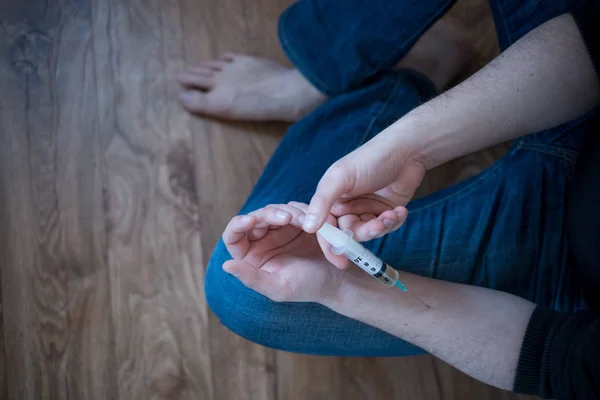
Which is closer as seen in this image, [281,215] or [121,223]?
[281,215]

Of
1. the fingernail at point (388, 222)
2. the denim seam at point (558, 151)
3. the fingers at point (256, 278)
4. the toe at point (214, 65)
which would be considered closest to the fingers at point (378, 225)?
the fingernail at point (388, 222)

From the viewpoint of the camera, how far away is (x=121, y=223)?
3.43ft

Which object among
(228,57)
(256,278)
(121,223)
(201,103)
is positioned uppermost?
(228,57)

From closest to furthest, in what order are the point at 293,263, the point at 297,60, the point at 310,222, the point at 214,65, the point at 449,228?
the point at 310,222 < the point at 293,263 < the point at 449,228 < the point at 297,60 < the point at 214,65

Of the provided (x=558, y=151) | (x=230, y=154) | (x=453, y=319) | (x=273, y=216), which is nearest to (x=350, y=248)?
(x=273, y=216)

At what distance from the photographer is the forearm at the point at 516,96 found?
2.23ft

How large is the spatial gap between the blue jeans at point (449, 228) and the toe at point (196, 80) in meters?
0.32

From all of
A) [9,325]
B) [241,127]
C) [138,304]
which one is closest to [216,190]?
[241,127]

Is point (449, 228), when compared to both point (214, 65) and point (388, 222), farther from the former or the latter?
point (214, 65)

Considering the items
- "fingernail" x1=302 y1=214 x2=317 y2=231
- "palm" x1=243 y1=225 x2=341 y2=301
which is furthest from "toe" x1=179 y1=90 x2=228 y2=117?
"fingernail" x1=302 y1=214 x2=317 y2=231

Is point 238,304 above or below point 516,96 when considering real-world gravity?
below

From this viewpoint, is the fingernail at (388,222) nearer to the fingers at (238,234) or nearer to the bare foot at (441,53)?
the fingers at (238,234)

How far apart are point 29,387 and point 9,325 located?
5.3 inches

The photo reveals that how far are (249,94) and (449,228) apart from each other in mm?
524
